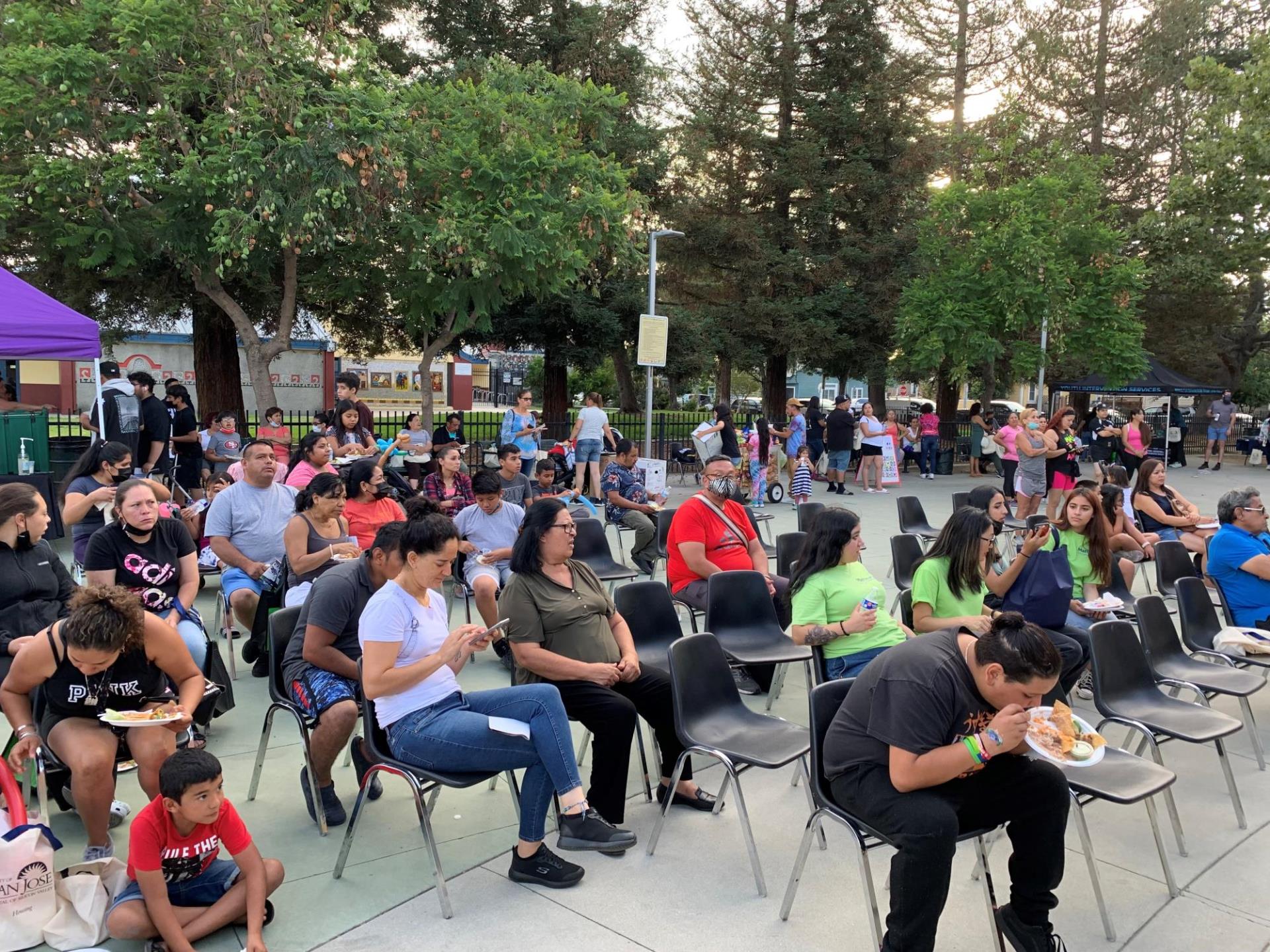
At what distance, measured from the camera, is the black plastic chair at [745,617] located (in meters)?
5.36

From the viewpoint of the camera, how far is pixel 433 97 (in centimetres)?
1410

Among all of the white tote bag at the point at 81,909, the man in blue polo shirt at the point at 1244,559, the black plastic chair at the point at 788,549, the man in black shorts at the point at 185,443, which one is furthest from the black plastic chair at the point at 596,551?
the man in black shorts at the point at 185,443

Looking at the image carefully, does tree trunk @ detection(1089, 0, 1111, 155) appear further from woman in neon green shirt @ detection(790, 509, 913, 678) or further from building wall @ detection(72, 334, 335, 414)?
woman in neon green shirt @ detection(790, 509, 913, 678)

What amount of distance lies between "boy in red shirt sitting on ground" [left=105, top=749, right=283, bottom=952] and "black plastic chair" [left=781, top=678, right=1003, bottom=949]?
5.97ft

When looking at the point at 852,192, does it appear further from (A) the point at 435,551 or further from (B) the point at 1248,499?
(A) the point at 435,551

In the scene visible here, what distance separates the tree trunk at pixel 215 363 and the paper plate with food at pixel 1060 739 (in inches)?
661

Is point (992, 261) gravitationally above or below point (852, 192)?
below

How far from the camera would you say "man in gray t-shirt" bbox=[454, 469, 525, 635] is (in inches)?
255

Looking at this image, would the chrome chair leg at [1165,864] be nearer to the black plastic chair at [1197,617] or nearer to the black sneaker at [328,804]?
the black plastic chair at [1197,617]

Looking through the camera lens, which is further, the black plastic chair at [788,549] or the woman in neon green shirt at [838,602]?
the black plastic chair at [788,549]

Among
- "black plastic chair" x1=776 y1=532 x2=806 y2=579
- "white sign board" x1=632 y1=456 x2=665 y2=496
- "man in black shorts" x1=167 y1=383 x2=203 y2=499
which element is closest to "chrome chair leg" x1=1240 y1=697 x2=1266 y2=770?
"black plastic chair" x1=776 y1=532 x2=806 y2=579

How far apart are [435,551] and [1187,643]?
442 cm

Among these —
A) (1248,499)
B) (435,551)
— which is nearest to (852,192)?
(1248,499)

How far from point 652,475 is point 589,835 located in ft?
23.4
